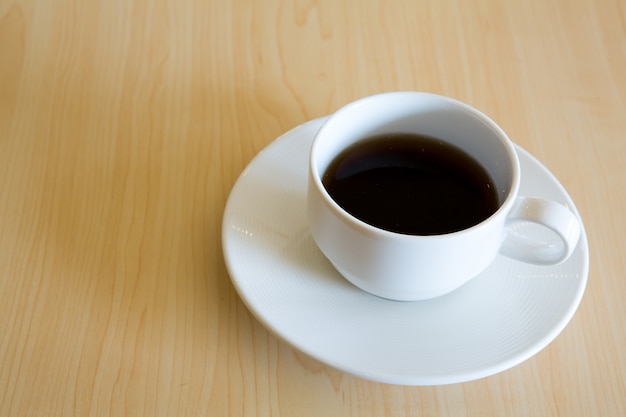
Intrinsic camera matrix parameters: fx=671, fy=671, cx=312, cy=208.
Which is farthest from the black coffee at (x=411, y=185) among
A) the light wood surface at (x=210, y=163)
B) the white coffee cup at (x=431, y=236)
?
the light wood surface at (x=210, y=163)

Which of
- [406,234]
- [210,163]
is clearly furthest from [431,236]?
[210,163]

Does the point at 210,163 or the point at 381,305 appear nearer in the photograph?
the point at 381,305

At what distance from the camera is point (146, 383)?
604 millimetres

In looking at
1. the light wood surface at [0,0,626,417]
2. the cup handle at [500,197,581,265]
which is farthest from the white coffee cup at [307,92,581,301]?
the light wood surface at [0,0,626,417]

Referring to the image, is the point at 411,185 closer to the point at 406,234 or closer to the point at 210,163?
the point at 406,234

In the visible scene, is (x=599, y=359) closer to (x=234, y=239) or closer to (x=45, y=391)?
(x=234, y=239)

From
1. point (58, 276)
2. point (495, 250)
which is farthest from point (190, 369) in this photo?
point (495, 250)

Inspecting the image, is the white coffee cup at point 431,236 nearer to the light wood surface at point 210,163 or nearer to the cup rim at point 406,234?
the cup rim at point 406,234

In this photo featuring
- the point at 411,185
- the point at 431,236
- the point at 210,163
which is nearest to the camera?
the point at 431,236

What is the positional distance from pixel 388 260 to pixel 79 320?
307mm

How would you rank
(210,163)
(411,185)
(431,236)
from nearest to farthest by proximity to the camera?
(431,236) → (411,185) → (210,163)

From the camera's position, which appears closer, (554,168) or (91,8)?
(554,168)

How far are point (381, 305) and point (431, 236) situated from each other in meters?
0.10

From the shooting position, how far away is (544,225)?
0.56m
